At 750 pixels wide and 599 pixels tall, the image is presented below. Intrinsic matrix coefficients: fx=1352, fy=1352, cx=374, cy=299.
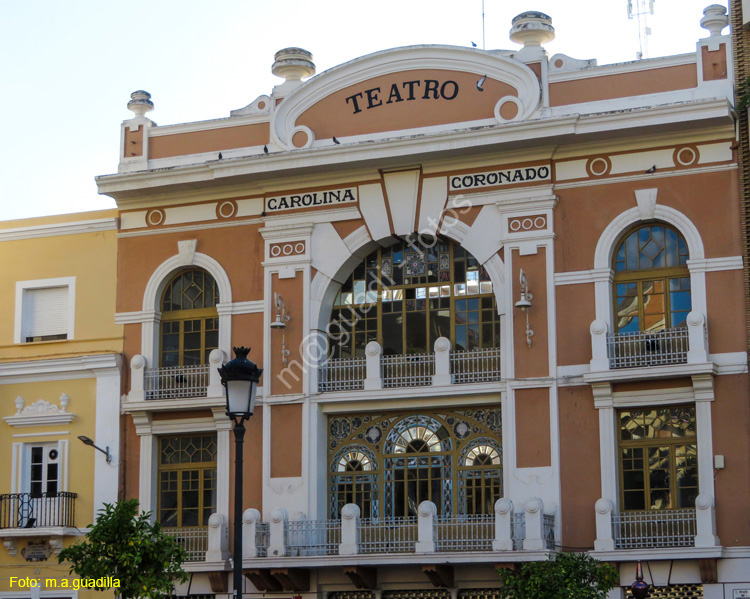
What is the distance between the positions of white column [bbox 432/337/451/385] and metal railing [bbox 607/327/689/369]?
331 cm

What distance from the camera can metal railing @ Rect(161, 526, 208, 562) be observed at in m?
28.4

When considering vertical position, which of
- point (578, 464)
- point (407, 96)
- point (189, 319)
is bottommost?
point (578, 464)

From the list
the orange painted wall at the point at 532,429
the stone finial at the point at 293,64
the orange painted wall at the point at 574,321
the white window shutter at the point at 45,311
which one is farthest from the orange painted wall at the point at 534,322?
the white window shutter at the point at 45,311

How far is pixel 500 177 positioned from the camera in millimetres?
27875

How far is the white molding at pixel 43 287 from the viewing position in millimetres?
30891

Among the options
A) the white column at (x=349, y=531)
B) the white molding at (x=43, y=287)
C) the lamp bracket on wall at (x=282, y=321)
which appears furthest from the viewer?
the white molding at (x=43, y=287)

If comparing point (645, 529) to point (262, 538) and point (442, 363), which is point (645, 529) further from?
point (262, 538)

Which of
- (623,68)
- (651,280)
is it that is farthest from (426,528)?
(623,68)

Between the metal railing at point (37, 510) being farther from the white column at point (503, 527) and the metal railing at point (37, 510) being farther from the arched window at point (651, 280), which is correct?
the arched window at point (651, 280)

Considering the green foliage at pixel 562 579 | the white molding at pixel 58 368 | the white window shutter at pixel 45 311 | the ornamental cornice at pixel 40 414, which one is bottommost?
the green foliage at pixel 562 579

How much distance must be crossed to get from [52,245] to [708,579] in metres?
16.4

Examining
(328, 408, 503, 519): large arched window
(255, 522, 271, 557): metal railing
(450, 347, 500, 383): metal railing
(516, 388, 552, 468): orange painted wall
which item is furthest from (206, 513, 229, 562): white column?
(516, 388, 552, 468): orange painted wall

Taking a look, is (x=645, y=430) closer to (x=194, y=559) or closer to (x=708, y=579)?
(x=708, y=579)

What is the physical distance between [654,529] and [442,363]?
5.36 meters
